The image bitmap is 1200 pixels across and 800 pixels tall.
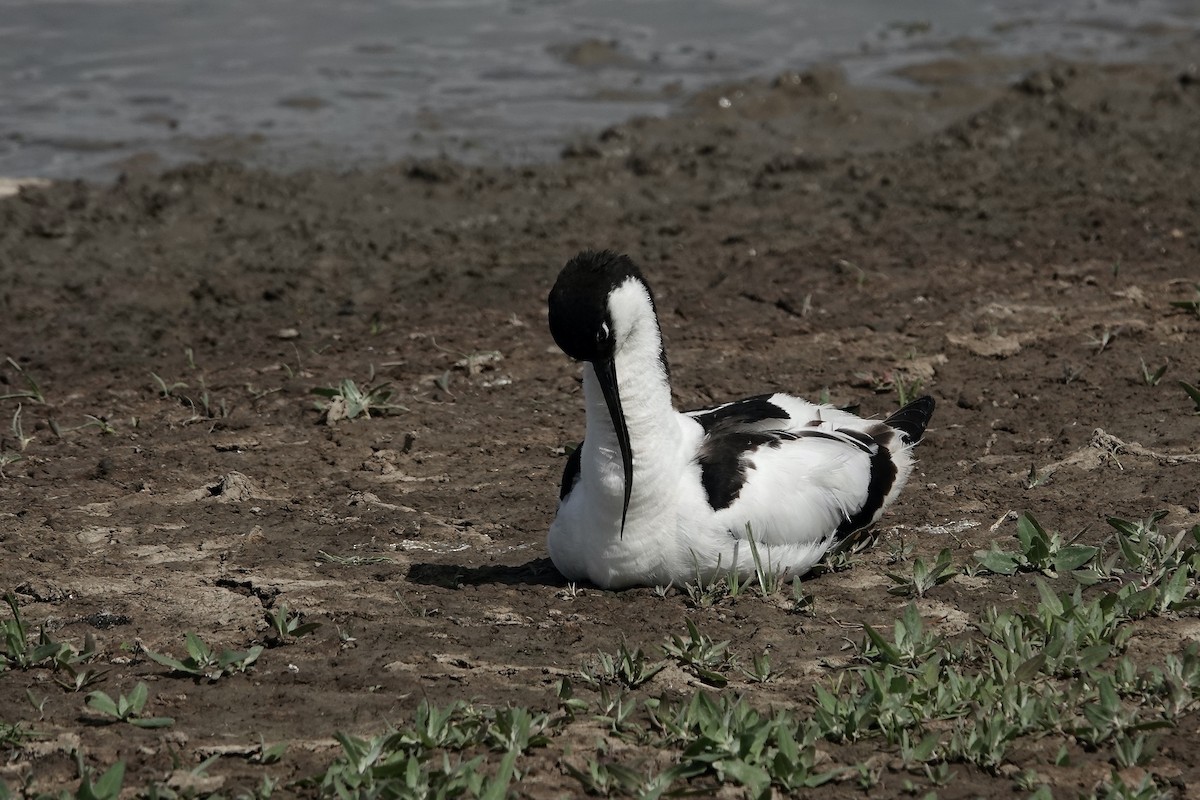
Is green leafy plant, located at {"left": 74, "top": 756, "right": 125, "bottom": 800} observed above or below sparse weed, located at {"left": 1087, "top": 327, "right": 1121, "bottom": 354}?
below

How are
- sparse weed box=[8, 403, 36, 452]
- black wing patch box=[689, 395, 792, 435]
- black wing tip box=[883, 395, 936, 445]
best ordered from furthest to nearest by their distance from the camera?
sparse weed box=[8, 403, 36, 452] < black wing tip box=[883, 395, 936, 445] < black wing patch box=[689, 395, 792, 435]

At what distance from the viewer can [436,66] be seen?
12500mm

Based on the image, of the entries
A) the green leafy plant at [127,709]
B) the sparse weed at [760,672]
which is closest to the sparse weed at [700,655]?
the sparse weed at [760,672]

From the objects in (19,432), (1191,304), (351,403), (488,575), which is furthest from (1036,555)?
(19,432)

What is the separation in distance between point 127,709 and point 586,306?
1785 mm

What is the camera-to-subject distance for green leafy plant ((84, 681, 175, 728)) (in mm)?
3822

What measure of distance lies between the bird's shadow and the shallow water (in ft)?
18.6

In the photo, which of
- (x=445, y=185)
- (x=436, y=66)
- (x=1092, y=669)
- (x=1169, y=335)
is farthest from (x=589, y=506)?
(x=436, y=66)

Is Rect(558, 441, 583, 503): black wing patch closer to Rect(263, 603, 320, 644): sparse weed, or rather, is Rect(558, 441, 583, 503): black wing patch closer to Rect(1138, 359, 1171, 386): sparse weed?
Rect(263, 603, 320, 644): sparse weed

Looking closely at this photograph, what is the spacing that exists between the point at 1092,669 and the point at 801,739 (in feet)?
2.99

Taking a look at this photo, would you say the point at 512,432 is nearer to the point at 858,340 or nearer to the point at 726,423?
the point at 726,423

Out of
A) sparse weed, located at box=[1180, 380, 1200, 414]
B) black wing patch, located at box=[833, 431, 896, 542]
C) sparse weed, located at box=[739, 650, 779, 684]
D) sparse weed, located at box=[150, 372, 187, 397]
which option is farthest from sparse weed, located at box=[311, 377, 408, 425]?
sparse weed, located at box=[1180, 380, 1200, 414]

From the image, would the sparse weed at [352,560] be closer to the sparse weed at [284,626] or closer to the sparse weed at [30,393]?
the sparse weed at [284,626]

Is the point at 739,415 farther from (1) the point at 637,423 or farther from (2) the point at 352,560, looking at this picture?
(2) the point at 352,560
